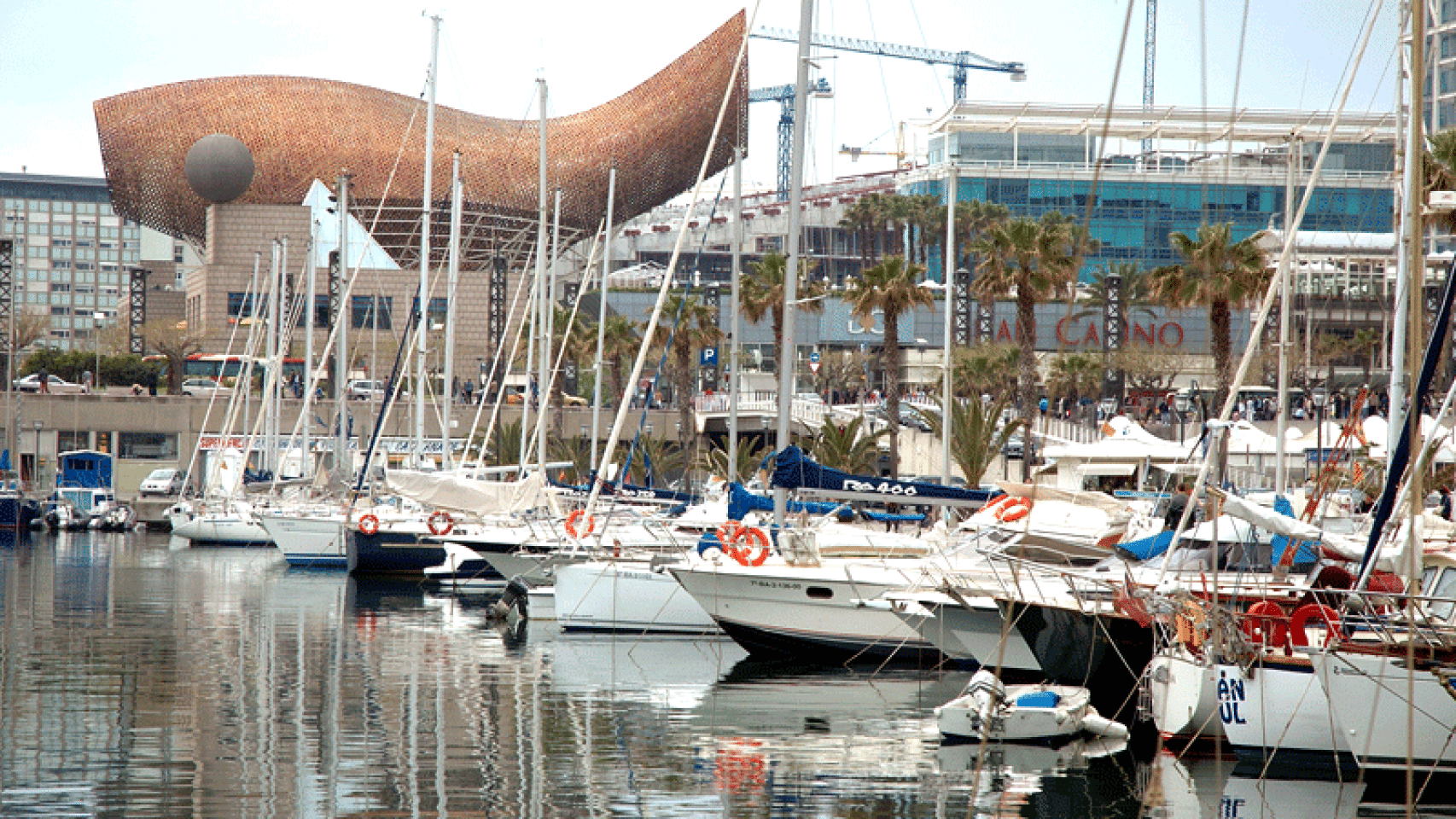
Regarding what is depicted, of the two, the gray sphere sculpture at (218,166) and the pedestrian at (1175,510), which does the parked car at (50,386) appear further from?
the pedestrian at (1175,510)

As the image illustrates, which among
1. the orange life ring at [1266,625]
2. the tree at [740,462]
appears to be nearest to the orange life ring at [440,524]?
the tree at [740,462]

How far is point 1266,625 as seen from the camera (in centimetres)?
1569

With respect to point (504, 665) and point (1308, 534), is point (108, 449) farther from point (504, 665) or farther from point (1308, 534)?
point (1308, 534)

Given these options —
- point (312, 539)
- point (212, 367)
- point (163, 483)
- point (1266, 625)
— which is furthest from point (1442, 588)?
point (212, 367)

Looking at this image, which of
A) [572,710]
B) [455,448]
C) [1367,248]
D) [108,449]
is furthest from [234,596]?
[1367,248]

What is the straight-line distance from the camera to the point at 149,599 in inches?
1334

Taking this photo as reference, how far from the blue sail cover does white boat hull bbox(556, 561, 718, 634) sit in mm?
3510

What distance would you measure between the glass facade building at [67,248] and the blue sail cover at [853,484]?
602 ft

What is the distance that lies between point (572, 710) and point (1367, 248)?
64531mm

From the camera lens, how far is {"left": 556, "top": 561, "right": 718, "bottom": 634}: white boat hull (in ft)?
89.0

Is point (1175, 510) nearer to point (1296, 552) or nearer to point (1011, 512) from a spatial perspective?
point (1296, 552)

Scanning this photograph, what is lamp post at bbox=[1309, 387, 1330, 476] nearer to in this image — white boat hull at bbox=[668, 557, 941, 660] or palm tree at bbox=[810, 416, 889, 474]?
white boat hull at bbox=[668, 557, 941, 660]

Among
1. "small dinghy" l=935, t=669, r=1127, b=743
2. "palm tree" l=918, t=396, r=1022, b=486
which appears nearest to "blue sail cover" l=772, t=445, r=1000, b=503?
"small dinghy" l=935, t=669, r=1127, b=743

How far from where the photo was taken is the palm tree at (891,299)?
46312 mm
